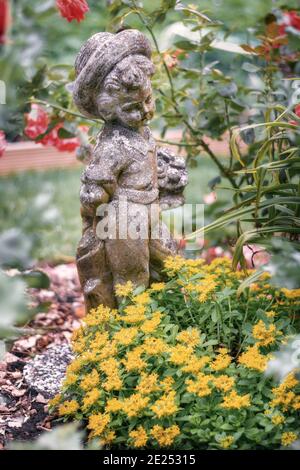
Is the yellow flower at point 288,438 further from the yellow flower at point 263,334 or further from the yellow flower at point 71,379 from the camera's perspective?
the yellow flower at point 71,379

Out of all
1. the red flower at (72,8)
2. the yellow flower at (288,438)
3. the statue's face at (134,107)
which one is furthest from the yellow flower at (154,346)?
the red flower at (72,8)

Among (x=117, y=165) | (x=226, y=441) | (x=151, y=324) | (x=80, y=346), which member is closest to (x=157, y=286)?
(x=151, y=324)

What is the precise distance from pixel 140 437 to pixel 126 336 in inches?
13.7

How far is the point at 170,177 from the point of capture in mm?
2389

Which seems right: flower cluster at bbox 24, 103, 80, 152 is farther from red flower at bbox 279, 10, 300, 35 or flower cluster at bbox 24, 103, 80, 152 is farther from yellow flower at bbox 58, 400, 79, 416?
yellow flower at bbox 58, 400, 79, 416

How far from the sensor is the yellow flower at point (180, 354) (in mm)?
1910

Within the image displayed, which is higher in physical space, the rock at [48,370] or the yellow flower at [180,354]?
the yellow flower at [180,354]

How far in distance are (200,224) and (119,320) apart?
974 mm

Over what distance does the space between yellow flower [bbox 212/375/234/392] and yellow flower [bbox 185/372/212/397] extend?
20 millimetres

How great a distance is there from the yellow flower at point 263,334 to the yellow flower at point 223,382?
0.20m

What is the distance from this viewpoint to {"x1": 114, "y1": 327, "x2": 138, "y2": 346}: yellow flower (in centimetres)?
201

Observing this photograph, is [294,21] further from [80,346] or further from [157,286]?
[80,346]

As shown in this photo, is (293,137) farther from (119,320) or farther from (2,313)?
(2,313)

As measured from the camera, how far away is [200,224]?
3.09m
